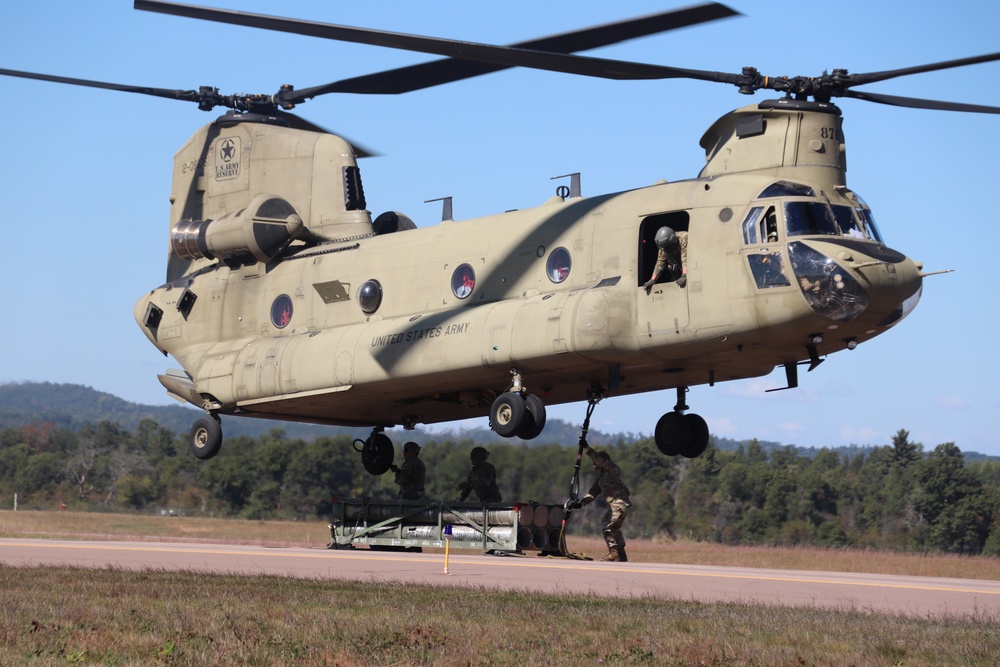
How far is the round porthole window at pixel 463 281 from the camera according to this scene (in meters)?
23.2

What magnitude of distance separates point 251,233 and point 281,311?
1.70 m

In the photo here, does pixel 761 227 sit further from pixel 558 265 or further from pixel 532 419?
pixel 532 419

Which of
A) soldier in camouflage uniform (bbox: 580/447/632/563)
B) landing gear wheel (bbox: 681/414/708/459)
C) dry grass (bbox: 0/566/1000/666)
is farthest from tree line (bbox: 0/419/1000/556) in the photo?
dry grass (bbox: 0/566/1000/666)

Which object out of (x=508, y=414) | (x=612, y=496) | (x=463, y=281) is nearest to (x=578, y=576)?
(x=508, y=414)

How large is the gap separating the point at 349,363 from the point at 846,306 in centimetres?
919

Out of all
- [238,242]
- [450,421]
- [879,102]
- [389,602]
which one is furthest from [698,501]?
[389,602]

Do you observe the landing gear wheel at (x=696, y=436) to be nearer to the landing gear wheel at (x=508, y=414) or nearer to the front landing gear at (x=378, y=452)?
the landing gear wheel at (x=508, y=414)

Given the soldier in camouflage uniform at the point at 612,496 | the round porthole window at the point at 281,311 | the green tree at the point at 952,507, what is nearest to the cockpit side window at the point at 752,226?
the soldier in camouflage uniform at the point at 612,496

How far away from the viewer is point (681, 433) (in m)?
23.5

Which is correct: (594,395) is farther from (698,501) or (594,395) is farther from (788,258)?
(698,501)

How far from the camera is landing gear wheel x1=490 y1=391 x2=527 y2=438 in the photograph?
2145 centimetres

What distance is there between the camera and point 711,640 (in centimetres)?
1101

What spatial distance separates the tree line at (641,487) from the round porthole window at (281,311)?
46.0ft

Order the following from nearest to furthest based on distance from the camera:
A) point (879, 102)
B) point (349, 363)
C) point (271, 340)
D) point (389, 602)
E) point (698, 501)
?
point (389, 602) < point (879, 102) < point (349, 363) < point (271, 340) < point (698, 501)
